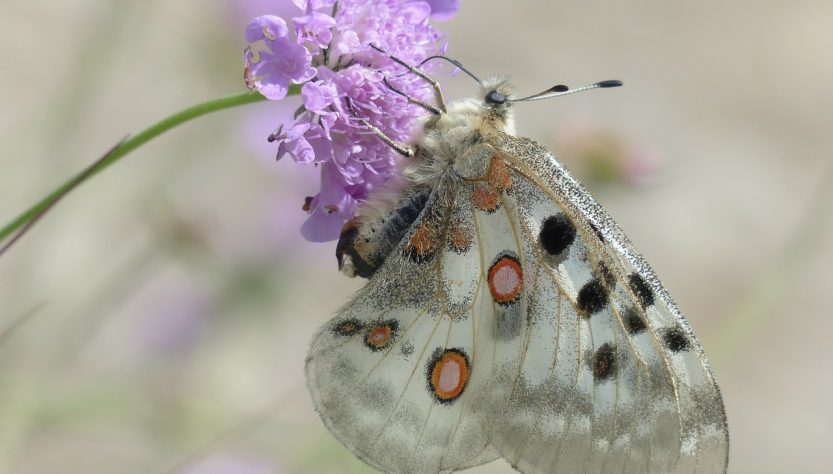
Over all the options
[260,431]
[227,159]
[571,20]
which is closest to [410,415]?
[260,431]

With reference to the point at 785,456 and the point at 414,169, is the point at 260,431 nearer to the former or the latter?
the point at 414,169

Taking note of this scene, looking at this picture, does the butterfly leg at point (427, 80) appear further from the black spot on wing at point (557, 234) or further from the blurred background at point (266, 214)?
the blurred background at point (266, 214)

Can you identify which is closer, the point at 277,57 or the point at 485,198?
the point at 277,57

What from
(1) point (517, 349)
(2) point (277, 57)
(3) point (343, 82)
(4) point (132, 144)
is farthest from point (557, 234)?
(4) point (132, 144)

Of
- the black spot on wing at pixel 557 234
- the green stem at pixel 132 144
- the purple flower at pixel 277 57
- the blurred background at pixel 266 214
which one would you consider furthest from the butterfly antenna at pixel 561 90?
the blurred background at pixel 266 214

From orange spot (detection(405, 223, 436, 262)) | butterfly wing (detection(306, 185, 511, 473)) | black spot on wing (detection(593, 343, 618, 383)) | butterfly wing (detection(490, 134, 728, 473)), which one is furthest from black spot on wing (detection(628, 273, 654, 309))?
orange spot (detection(405, 223, 436, 262))

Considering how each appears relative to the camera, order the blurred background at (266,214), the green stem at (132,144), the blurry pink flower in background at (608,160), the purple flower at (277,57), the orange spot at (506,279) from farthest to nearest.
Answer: the blurry pink flower in background at (608,160), the blurred background at (266,214), the orange spot at (506,279), the purple flower at (277,57), the green stem at (132,144)

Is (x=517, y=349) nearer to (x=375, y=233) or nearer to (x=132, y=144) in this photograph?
(x=375, y=233)
